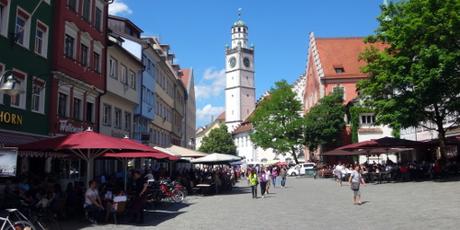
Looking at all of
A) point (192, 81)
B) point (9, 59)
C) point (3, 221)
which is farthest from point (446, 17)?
point (192, 81)

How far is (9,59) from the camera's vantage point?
20844 mm

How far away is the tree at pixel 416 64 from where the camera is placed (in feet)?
102

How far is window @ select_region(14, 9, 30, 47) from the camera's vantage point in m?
21.8

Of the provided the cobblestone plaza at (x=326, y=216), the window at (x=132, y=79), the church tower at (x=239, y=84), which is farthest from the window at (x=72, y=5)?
the church tower at (x=239, y=84)

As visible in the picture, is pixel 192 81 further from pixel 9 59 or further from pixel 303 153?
pixel 9 59

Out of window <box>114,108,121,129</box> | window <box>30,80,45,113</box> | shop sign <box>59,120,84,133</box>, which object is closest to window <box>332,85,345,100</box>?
window <box>114,108,121,129</box>

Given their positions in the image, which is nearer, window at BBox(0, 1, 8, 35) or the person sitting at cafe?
the person sitting at cafe

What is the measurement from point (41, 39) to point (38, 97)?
2.76 meters

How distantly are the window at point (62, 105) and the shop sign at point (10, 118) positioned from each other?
14.6 feet

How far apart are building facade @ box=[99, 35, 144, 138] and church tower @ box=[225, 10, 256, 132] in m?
103

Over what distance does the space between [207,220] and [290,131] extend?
5409 cm

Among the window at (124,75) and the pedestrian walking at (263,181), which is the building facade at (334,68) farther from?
the pedestrian walking at (263,181)

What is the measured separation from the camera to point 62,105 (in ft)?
86.9

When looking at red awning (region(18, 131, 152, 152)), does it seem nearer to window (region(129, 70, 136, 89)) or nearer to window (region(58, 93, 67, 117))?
window (region(58, 93, 67, 117))
